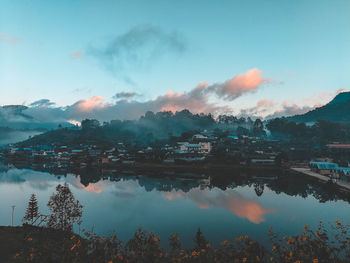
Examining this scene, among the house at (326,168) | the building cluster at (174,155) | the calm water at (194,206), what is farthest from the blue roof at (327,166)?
the building cluster at (174,155)

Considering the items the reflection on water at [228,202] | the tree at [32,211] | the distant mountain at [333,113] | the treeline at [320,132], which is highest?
the distant mountain at [333,113]

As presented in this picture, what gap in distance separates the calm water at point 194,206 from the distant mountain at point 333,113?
10100cm

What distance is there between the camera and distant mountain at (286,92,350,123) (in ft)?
363

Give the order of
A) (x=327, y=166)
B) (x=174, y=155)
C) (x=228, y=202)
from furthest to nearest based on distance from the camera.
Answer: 1. (x=174, y=155)
2. (x=327, y=166)
3. (x=228, y=202)

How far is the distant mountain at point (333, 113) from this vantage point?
111 metres

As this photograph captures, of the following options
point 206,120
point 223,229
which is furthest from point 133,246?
point 206,120

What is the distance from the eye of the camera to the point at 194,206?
66.3 ft

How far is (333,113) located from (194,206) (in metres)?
126

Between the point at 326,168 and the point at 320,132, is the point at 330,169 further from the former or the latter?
the point at 320,132

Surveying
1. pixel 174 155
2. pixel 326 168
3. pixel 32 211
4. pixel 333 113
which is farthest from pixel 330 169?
pixel 333 113

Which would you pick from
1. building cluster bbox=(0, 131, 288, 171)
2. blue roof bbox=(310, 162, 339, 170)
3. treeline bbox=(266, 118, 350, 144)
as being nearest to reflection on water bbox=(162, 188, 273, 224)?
blue roof bbox=(310, 162, 339, 170)

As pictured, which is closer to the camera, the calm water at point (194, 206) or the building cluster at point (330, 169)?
the calm water at point (194, 206)

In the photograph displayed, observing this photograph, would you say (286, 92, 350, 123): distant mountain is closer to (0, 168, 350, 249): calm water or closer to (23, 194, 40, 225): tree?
(0, 168, 350, 249): calm water

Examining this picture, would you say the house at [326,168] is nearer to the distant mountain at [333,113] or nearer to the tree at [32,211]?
the tree at [32,211]
